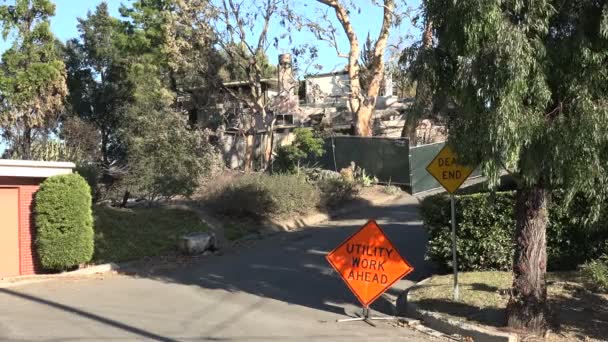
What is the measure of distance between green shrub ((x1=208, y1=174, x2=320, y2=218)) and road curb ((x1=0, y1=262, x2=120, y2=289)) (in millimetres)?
5888

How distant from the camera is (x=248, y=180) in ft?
70.9

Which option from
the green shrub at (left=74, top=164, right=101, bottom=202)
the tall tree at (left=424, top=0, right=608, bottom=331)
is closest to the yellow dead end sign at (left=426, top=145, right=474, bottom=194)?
the tall tree at (left=424, top=0, right=608, bottom=331)

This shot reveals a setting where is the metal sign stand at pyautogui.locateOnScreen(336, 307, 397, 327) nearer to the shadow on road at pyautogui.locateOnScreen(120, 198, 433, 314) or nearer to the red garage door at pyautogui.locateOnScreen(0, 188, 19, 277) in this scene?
the shadow on road at pyautogui.locateOnScreen(120, 198, 433, 314)

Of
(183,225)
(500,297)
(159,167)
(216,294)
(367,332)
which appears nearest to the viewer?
(367,332)

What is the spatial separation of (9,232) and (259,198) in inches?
323

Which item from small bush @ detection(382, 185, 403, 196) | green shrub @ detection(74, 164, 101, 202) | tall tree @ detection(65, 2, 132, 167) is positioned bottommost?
small bush @ detection(382, 185, 403, 196)

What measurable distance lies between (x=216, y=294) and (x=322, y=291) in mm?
1961

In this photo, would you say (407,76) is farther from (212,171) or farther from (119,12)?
(119,12)

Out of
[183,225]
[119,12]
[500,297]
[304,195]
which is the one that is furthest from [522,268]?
[119,12]

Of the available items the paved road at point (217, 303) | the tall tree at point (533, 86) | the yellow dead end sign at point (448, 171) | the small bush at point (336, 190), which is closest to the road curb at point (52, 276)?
the paved road at point (217, 303)

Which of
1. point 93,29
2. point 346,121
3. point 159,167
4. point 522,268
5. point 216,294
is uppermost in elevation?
point 93,29

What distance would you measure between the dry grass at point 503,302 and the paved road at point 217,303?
2.74 feet

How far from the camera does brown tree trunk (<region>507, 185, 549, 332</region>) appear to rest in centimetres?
809

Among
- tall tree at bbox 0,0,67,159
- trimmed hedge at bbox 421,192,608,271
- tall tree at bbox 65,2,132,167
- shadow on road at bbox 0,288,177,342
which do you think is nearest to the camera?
shadow on road at bbox 0,288,177,342
